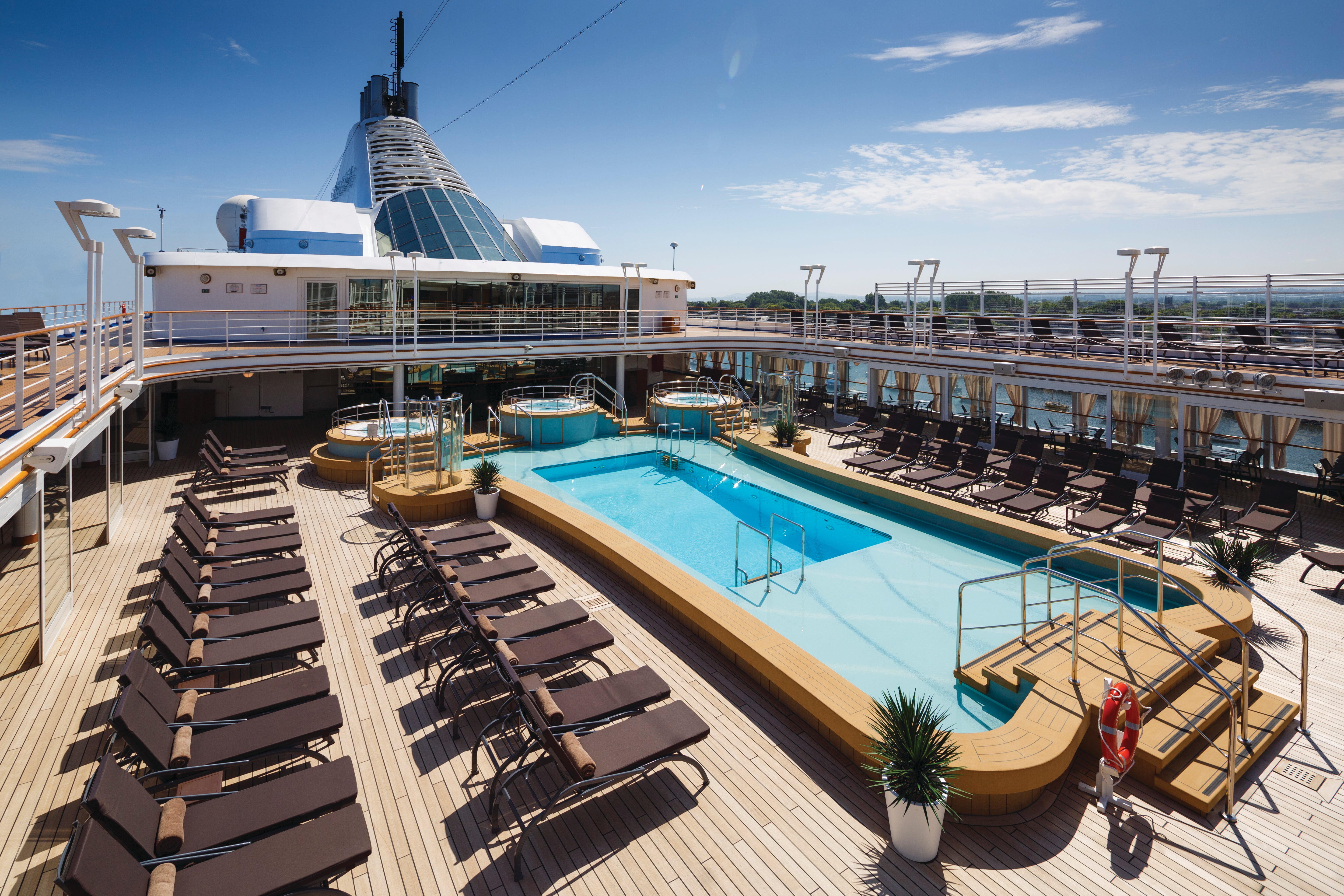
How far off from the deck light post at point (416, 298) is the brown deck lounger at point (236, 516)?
20.5ft

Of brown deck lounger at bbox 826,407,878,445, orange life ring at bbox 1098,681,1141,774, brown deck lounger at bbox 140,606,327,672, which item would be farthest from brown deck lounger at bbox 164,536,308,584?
brown deck lounger at bbox 826,407,878,445

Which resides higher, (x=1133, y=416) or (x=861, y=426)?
(x=1133, y=416)

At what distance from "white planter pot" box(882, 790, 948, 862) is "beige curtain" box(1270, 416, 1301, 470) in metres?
12.8

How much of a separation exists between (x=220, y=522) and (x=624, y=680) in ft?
20.1

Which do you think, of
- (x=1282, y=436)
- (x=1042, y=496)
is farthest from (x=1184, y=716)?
(x=1282, y=436)

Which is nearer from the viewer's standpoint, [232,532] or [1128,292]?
[232,532]

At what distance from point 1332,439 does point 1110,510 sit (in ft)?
21.4

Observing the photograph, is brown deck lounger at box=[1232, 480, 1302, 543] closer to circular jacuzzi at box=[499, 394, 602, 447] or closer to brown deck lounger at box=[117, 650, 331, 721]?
brown deck lounger at box=[117, 650, 331, 721]

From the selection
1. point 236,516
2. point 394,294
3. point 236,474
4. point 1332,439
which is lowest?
→ point 236,516

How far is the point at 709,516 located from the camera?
37.1 feet

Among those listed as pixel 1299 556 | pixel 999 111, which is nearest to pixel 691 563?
pixel 1299 556

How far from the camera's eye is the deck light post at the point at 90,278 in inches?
236

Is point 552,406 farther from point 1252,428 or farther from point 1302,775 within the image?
point 1252,428

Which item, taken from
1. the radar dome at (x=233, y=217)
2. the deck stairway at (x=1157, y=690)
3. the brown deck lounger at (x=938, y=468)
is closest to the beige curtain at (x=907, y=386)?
the brown deck lounger at (x=938, y=468)
